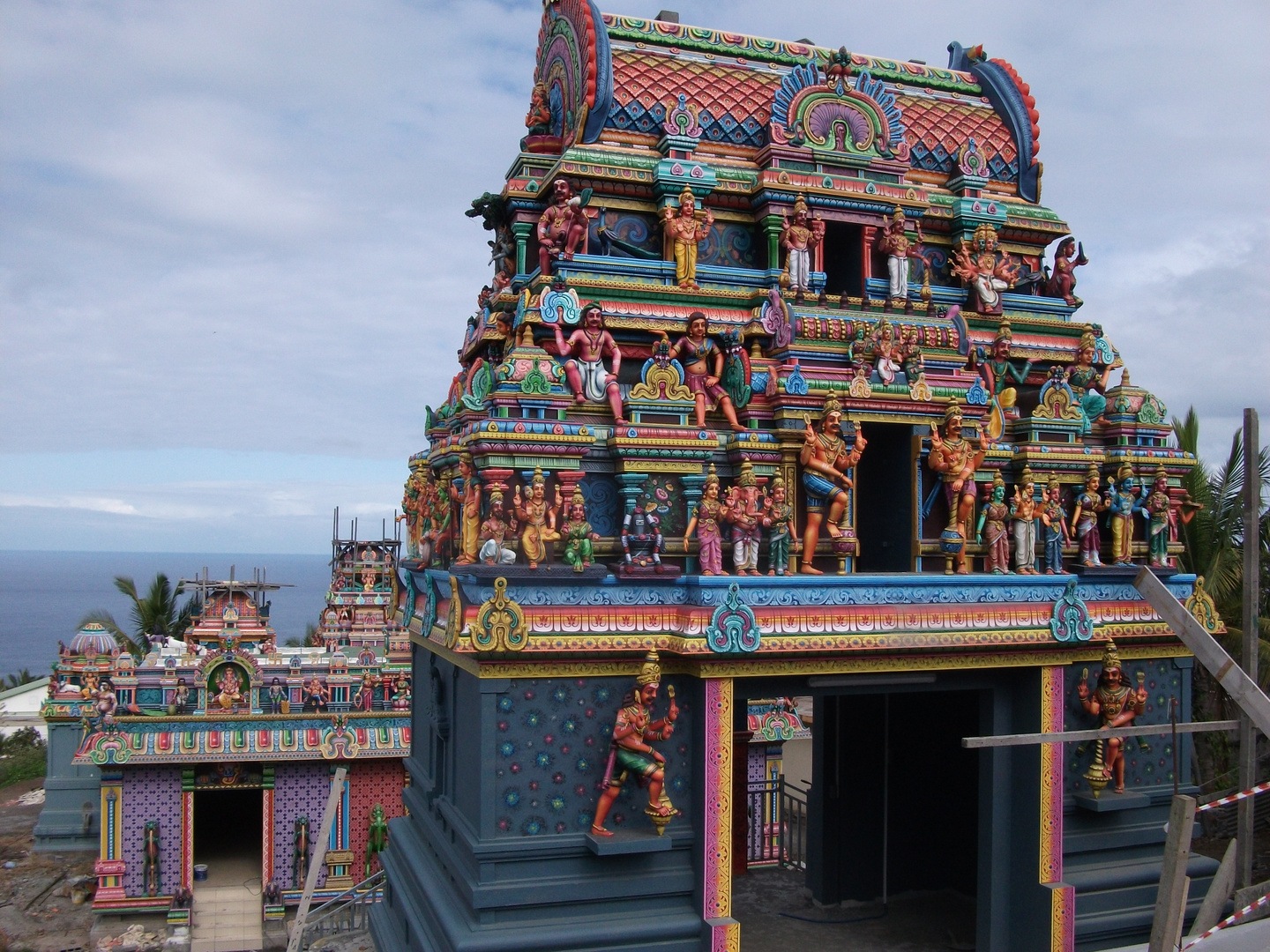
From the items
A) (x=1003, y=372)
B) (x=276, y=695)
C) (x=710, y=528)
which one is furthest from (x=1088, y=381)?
(x=276, y=695)

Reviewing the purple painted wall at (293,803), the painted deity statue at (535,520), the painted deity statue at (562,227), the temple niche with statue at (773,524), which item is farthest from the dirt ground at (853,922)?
the purple painted wall at (293,803)

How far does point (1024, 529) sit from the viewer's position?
1345 centimetres

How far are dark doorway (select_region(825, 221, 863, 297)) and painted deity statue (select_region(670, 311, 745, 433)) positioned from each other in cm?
276

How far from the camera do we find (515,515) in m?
11.6

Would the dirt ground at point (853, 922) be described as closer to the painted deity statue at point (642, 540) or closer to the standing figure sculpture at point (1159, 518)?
the painted deity statue at point (642, 540)

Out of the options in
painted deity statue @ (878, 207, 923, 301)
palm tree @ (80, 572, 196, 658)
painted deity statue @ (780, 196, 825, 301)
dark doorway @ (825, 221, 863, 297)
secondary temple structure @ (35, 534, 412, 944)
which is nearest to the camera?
painted deity statue @ (780, 196, 825, 301)

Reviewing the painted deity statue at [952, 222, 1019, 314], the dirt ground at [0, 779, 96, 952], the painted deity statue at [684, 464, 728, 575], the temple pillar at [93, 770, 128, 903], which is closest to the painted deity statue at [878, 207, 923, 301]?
the painted deity statue at [952, 222, 1019, 314]

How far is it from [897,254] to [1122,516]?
468cm

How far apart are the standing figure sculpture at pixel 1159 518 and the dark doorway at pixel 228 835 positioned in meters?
20.3

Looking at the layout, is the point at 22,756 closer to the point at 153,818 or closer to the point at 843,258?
the point at 153,818

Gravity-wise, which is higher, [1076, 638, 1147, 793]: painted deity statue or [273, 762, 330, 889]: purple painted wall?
[1076, 638, 1147, 793]: painted deity statue

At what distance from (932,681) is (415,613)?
6.97 meters

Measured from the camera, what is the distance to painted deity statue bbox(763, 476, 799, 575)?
12305mm

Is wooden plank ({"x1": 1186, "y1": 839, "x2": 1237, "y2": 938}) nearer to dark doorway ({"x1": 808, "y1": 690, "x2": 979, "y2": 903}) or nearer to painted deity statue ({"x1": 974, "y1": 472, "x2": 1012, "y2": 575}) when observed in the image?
dark doorway ({"x1": 808, "y1": 690, "x2": 979, "y2": 903})
